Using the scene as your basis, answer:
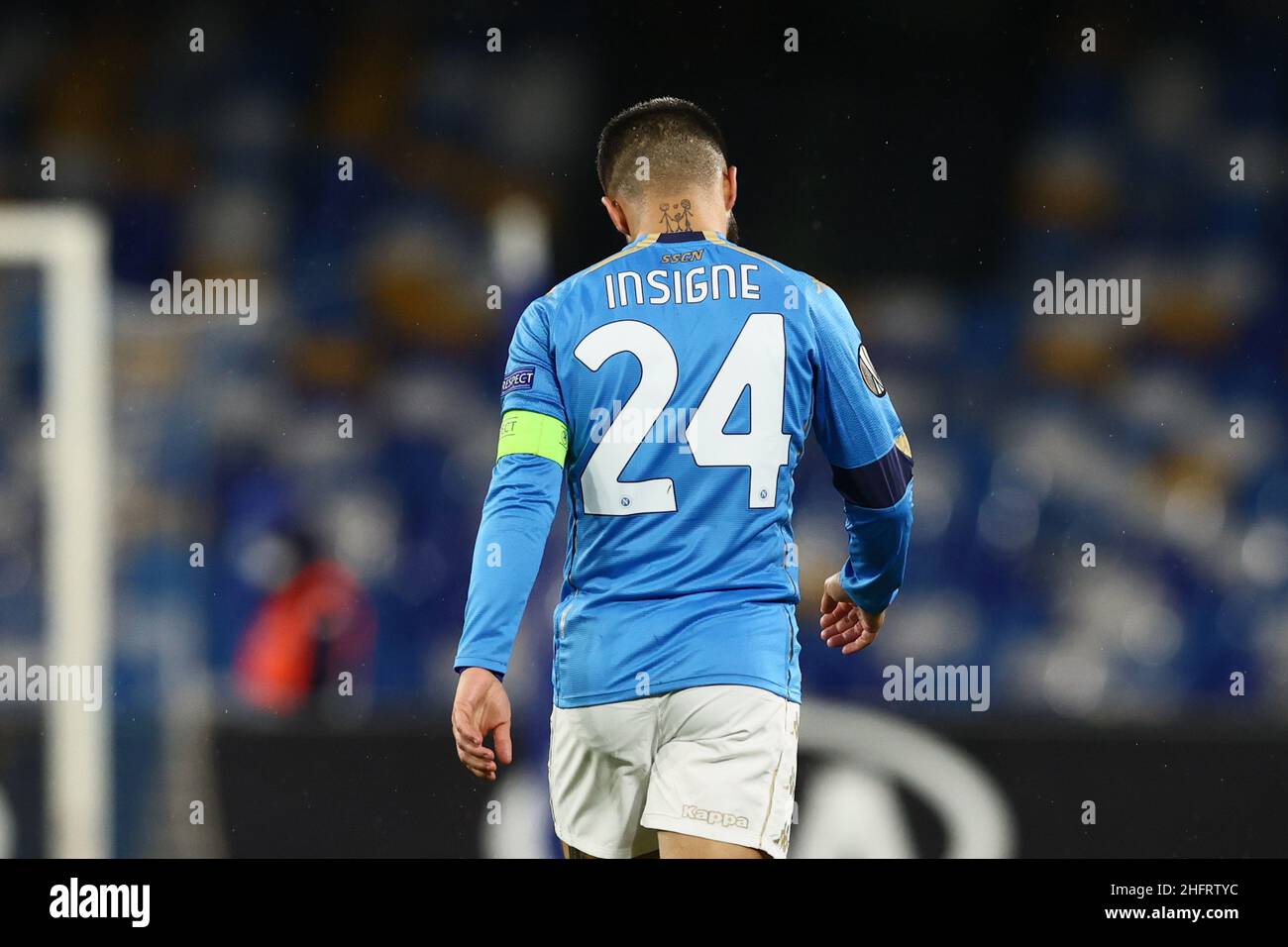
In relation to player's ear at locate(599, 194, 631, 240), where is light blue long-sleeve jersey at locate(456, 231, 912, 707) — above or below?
below

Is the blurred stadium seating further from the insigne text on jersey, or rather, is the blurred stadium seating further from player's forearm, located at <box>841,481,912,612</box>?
the insigne text on jersey

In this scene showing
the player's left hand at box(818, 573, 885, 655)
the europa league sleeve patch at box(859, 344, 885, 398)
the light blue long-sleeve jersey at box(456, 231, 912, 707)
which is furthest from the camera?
the player's left hand at box(818, 573, 885, 655)

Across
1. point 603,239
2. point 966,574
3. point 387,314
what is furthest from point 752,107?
point 966,574

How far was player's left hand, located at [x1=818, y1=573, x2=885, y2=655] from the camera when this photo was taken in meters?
2.42

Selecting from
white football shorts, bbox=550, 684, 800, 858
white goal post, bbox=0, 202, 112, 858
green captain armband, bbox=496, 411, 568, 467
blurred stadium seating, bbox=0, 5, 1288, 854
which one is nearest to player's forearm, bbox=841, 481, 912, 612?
white football shorts, bbox=550, 684, 800, 858

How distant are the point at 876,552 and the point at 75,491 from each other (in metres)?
2.64

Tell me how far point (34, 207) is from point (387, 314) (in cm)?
103

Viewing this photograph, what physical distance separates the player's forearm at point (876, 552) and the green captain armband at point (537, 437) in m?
0.50

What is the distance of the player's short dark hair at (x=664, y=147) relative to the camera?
231cm

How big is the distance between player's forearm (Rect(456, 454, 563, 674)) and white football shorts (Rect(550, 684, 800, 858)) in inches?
7.3

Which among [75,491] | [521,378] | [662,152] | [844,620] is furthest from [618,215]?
[75,491]

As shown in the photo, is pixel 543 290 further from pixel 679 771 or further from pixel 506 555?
pixel 679 771

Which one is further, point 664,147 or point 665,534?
point 664,147

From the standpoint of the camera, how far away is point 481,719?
202 cm
